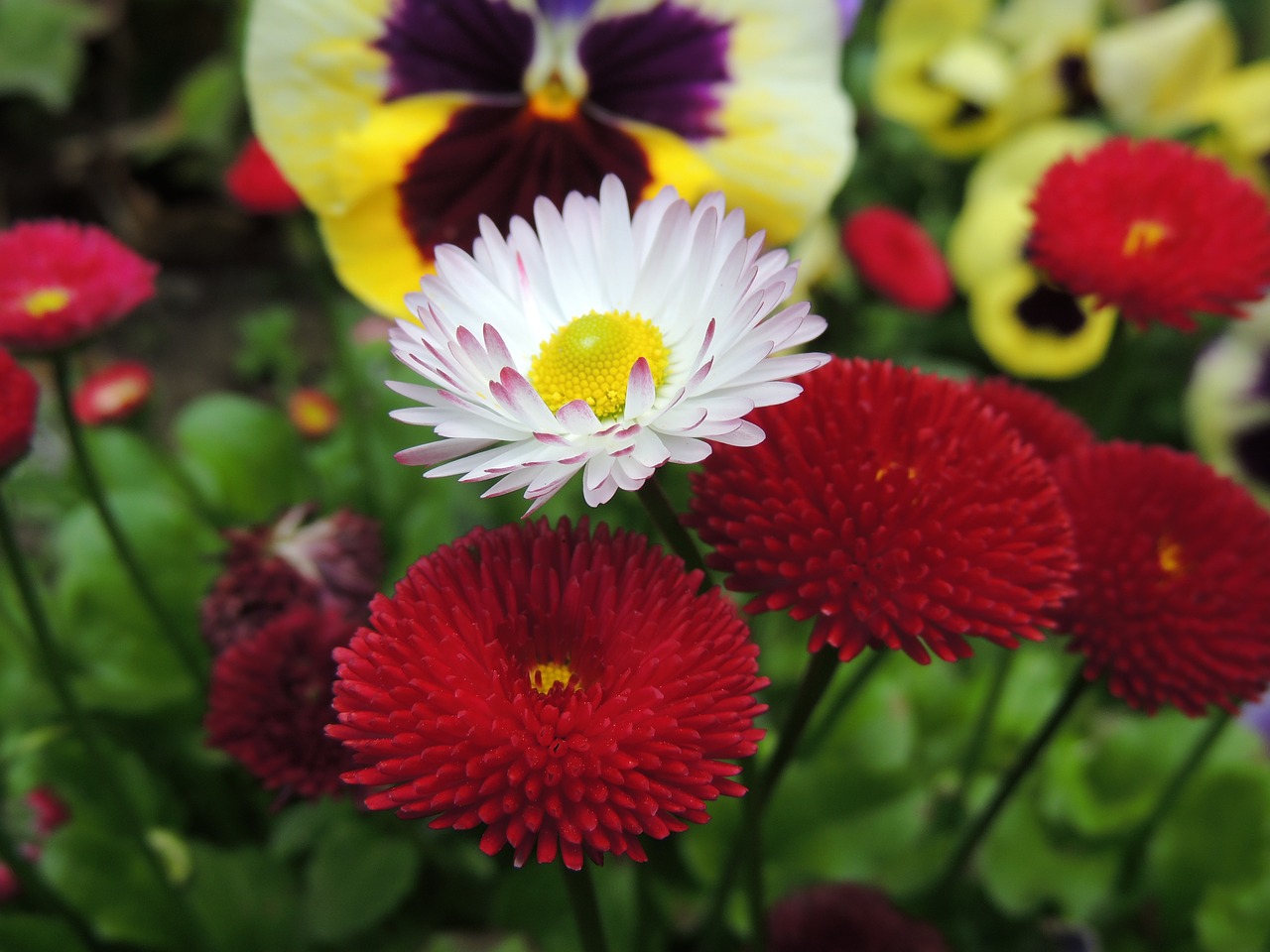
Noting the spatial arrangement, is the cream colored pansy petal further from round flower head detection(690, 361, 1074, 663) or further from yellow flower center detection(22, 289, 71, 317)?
yellow flower center detection(22, 289, 71, 317)

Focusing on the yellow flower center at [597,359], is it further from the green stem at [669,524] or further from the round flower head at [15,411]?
the round flower head at [15,411]

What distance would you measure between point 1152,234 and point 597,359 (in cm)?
37

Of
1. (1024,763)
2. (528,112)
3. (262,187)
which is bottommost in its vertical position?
(1024,763)

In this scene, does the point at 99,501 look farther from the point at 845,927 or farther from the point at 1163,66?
the point at 1163,66

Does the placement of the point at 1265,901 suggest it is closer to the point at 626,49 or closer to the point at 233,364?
the point at 626,49

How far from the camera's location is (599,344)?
1.32ft

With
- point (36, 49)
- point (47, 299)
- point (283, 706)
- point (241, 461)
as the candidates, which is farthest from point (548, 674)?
point (36, 49)

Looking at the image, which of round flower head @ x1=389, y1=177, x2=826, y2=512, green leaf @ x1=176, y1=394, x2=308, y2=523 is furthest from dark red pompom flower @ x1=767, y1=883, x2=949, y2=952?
green leaf @ x1=176, y1=394, x2=308, y2=523

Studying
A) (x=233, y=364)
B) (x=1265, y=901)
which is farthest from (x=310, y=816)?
(x=233, y=364)

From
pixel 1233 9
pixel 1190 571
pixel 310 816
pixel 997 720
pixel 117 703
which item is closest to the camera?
pixel 1190 571

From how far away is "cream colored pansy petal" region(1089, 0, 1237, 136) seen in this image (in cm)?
131

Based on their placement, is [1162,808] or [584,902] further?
[1162,808]

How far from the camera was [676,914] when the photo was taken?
2.79ft

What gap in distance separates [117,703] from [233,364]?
1108 millimetres
